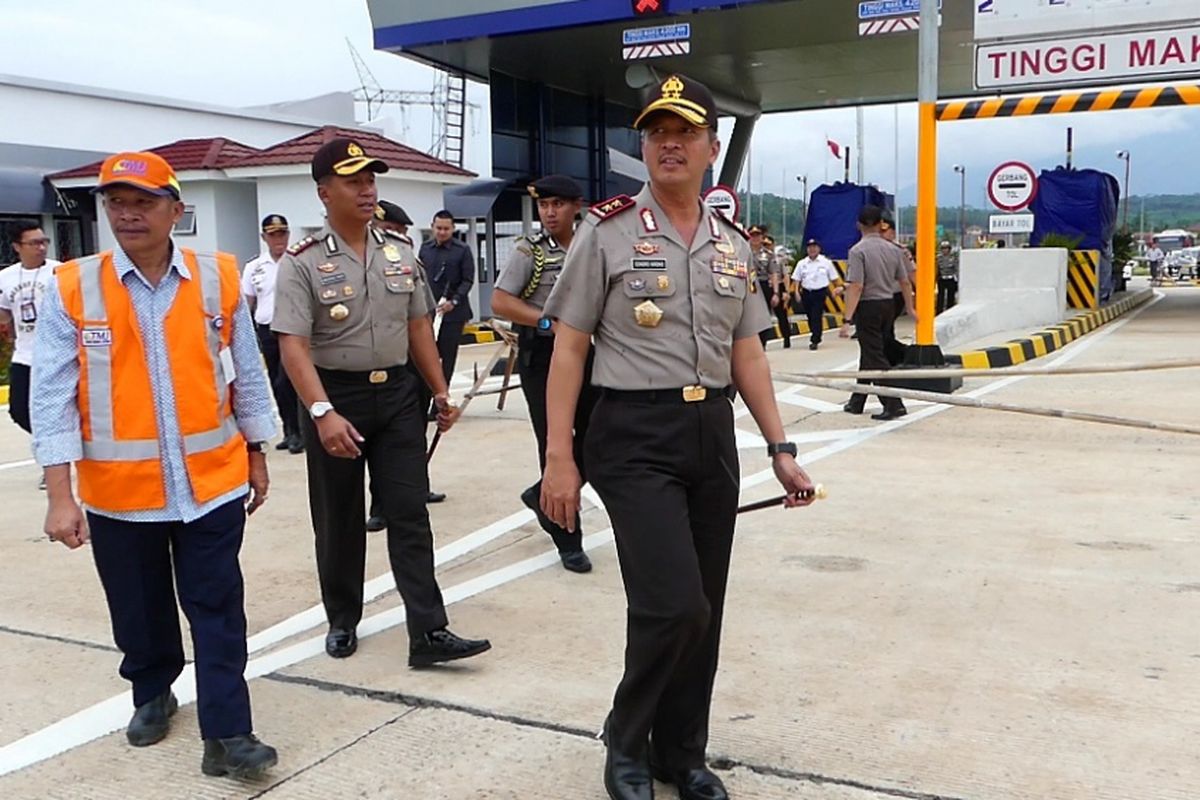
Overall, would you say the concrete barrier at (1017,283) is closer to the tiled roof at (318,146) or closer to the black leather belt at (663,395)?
the tiled roof at (318,146)

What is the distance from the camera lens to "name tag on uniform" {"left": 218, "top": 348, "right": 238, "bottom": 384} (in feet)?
10.7

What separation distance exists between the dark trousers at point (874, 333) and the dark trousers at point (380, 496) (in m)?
5.96

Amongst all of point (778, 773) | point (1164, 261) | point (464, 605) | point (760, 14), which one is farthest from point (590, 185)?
point (1164, 261)

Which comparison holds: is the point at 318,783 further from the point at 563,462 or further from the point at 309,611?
the point at 309,611

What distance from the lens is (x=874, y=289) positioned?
943 cm

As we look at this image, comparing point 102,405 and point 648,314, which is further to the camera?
point 102,405

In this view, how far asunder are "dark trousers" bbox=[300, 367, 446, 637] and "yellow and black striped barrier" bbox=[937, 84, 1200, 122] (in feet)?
23.4

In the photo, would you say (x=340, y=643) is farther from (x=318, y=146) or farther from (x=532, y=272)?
(x=318, y=146)

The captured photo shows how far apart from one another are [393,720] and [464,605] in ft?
3.83

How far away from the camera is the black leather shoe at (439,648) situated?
12.8 feet

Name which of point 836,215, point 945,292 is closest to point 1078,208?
point 945,292

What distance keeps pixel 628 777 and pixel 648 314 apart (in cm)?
118

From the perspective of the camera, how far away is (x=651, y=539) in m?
2.78

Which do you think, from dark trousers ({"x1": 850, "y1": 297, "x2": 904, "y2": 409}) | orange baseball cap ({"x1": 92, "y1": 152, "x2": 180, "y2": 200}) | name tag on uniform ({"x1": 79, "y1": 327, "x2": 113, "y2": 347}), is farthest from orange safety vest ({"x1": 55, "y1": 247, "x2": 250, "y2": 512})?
dark trousers ({"x1": 850, "y1": 297, "x2": 904, "y2": 409})
